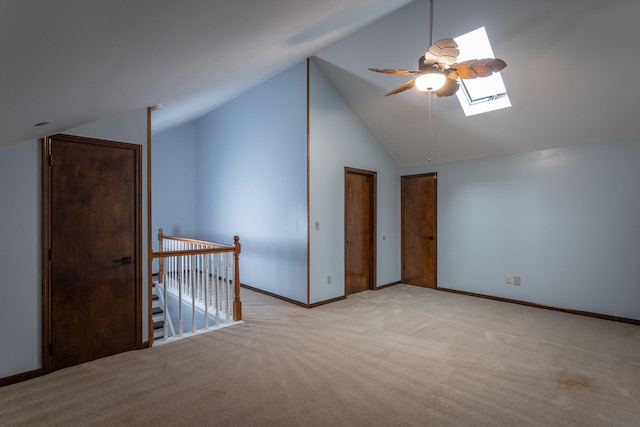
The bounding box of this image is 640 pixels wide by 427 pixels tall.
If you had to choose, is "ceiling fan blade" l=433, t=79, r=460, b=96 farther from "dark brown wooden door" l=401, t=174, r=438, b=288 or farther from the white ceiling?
"dark brown wooden door" l=401, t=174, r=438, b=288

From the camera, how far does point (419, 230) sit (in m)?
5.96

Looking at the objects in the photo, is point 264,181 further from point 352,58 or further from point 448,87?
point 448,87

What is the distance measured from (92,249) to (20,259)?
0.48 meters

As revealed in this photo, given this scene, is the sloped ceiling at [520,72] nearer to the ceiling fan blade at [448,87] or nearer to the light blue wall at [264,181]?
the ceiling fan blade at [448,87]

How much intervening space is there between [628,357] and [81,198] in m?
5.20

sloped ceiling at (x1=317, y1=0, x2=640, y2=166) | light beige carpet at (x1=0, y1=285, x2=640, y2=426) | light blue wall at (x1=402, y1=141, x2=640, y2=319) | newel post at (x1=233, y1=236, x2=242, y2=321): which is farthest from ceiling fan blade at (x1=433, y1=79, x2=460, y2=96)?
newel post at (x1=233, y1=236, x2=242, y2=321)

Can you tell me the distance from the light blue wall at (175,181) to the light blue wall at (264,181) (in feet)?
1.91

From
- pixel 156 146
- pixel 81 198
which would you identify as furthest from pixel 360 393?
pixel 156 146

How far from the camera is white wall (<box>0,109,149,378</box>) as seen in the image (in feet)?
8.29

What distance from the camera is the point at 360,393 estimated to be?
2.41m

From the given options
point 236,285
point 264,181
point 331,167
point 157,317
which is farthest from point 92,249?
point 331,167

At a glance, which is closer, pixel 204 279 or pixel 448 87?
pixel 448 87

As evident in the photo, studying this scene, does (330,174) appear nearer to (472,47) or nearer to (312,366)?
(472,47)

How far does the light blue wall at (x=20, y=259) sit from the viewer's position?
252cm
